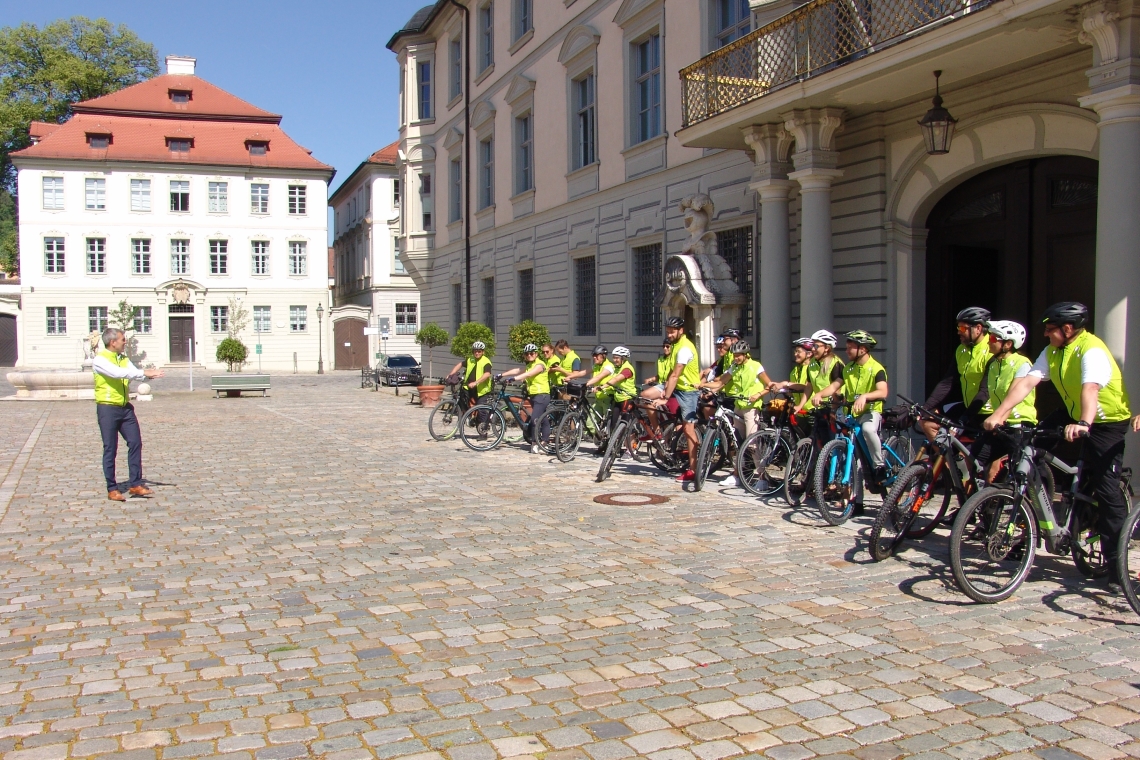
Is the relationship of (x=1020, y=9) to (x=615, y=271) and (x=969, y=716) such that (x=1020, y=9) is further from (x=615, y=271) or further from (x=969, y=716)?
(x=615, y=271)

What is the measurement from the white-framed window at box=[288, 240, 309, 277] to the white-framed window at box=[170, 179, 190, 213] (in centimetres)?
578

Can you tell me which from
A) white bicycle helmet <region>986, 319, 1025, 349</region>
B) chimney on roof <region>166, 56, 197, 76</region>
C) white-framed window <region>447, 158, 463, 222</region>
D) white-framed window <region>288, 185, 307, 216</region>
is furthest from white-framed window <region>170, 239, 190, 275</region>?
white bicycle helmet <region>986, 319, 1025, 349</region>

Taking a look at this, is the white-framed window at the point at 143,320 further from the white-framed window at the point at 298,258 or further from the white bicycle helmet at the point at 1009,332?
the white bicycle helmet at the point at 1009,332

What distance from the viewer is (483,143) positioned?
30.3 metres

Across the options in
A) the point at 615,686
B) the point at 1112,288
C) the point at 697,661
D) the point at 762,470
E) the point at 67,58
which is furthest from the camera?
the point at 67,58

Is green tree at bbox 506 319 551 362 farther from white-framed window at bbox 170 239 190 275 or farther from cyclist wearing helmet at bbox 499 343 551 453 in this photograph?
white-framed window at bbox 170 239 190 275

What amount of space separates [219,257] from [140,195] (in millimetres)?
5013

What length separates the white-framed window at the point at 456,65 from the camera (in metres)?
31.7

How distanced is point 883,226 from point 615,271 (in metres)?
8.89

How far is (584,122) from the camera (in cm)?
2323

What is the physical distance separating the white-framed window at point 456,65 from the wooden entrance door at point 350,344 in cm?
2713

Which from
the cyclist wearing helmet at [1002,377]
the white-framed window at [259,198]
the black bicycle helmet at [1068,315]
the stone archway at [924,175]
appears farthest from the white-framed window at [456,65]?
the black bicycle helmet at [1068,315]

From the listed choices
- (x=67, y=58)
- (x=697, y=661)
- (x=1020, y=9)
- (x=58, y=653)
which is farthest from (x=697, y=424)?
(x=67, y=58)

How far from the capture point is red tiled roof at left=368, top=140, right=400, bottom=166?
59.0 m
